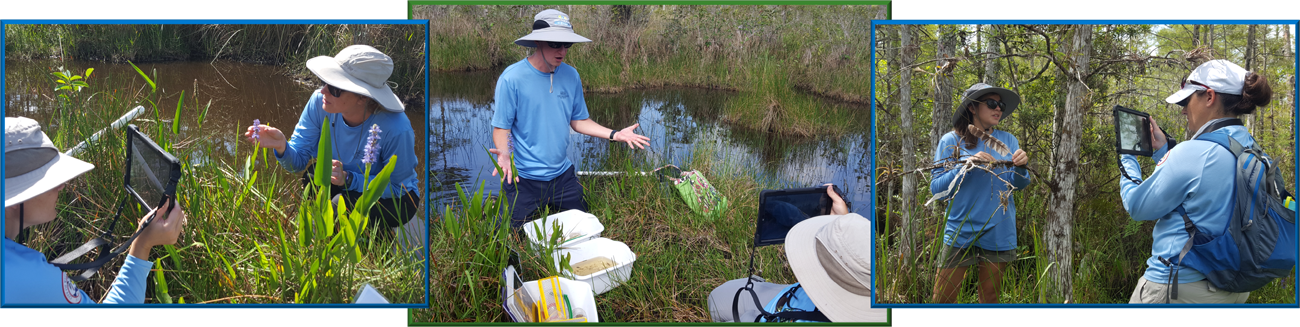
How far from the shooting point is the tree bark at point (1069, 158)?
3287 mm

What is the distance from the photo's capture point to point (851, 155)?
3.57m

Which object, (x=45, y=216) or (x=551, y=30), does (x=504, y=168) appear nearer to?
(x=551, y=30)

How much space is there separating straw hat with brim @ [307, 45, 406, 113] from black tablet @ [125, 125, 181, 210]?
65 cm

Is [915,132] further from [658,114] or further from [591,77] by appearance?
[591,77]

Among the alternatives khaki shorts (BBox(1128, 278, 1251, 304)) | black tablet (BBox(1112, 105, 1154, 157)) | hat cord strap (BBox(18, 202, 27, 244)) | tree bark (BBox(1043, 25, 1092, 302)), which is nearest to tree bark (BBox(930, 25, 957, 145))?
tree bark (BBox(1043, 25, 1092, 302))

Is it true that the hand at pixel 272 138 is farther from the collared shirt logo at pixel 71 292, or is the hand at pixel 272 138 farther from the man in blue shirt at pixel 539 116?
the collared shirt logo at pixel 71 292

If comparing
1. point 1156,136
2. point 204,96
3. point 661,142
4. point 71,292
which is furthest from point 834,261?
point 71,292

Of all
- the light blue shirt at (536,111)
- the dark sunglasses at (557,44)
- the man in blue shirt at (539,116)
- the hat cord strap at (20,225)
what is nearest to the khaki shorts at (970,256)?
the man in blue shirt at (539,116)

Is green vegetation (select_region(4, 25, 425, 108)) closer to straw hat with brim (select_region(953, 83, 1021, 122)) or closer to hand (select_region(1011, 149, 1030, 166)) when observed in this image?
straw hat with brim (select_region(953, 83, 1021, 122))

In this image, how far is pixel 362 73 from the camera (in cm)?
331

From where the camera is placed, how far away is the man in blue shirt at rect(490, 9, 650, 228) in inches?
135

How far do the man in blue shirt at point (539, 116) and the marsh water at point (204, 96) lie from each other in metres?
0.37

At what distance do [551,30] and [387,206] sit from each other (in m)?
0.99

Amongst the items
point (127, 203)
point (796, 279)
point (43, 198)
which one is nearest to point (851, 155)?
point (796, 279)
